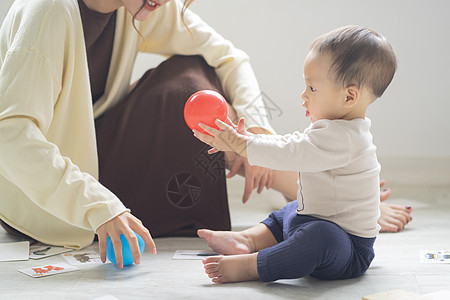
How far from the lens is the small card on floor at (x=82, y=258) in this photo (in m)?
1.42

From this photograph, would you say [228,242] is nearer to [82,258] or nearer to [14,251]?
[82,258]

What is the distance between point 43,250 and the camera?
5.04 ft

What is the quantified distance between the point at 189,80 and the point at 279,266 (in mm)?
714

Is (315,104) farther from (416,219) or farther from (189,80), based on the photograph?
(416,219)

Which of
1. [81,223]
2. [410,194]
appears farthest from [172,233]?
[410,194]

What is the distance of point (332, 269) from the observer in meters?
1.24

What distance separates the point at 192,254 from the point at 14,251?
0.45 meters

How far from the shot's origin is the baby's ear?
49.6 inches

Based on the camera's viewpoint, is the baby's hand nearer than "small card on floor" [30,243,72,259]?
Yes

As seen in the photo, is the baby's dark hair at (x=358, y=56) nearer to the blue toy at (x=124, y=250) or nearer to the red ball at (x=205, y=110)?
the red ball at (x=205, y=110)

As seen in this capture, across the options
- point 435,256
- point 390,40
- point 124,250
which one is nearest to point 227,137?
point 124,250

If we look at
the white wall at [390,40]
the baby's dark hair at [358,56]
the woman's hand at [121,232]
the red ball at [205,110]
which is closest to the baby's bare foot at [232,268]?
the woman's hand at [121,232]

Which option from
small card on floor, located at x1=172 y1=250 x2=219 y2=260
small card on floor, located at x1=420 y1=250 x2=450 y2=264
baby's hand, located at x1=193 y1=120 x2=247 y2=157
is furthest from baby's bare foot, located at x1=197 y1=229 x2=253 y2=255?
small card on floor, located at x1=420 y1=250 x2=450 y2=264

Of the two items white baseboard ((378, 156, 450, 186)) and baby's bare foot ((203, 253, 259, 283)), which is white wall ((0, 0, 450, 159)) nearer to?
white baseboard ((378, 156, 450, 186))
